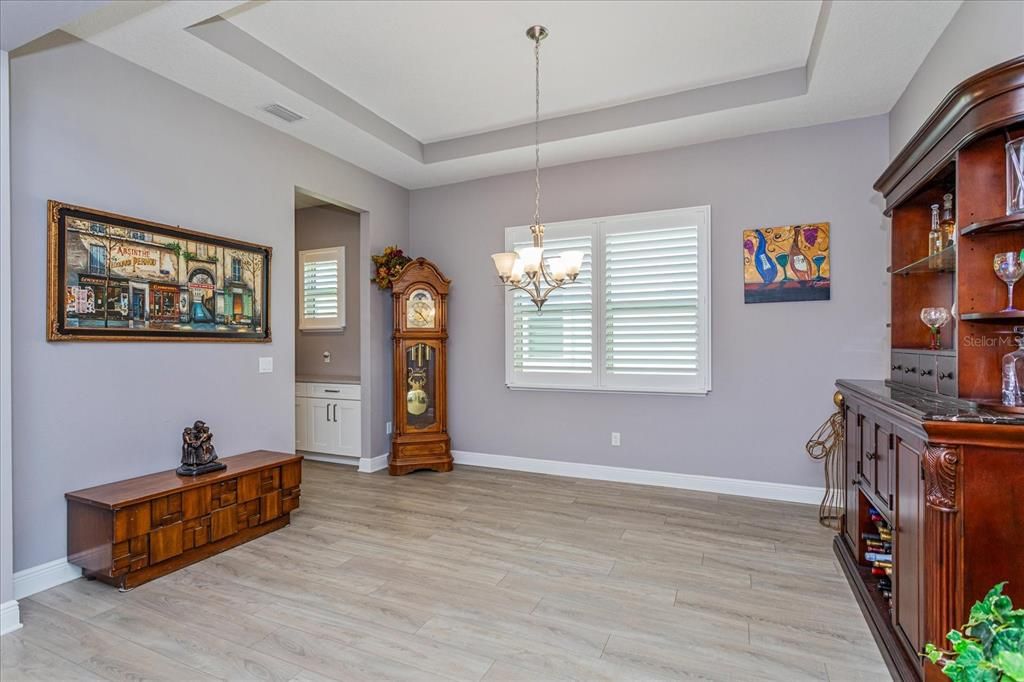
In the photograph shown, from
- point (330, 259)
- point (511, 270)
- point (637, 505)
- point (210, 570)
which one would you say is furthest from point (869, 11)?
point (330, 259)

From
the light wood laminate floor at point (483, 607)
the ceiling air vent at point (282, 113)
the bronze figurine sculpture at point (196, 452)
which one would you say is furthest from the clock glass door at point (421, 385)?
the ceiling air vent at point (282, 113)

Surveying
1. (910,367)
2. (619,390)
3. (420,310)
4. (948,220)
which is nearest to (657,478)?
(619,390)

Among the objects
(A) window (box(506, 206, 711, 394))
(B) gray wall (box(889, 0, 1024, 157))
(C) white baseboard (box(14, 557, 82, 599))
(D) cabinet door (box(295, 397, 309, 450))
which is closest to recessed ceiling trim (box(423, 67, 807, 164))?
(B) gray wall (box(889, 0, 1024, 157))

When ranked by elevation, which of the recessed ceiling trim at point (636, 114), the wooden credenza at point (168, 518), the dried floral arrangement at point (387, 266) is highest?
the recessed ceiling trim at point (636, 114)

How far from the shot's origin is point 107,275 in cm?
314

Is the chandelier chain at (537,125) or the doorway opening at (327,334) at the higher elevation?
the chandelier chain at (537,125)

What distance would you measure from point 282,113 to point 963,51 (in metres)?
4.27

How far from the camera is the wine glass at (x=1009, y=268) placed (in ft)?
6.39

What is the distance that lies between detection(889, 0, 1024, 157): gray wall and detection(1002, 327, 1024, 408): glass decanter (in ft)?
4.28

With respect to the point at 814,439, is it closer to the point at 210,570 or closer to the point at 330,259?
the point at 210,570

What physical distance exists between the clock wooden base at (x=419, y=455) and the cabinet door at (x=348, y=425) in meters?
0.45

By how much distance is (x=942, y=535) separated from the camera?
176 cm

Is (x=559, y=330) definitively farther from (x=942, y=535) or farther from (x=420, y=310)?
(x=942, y=535)

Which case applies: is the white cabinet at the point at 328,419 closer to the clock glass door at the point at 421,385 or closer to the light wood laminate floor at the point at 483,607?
the clock glass door at the point at 421,385
